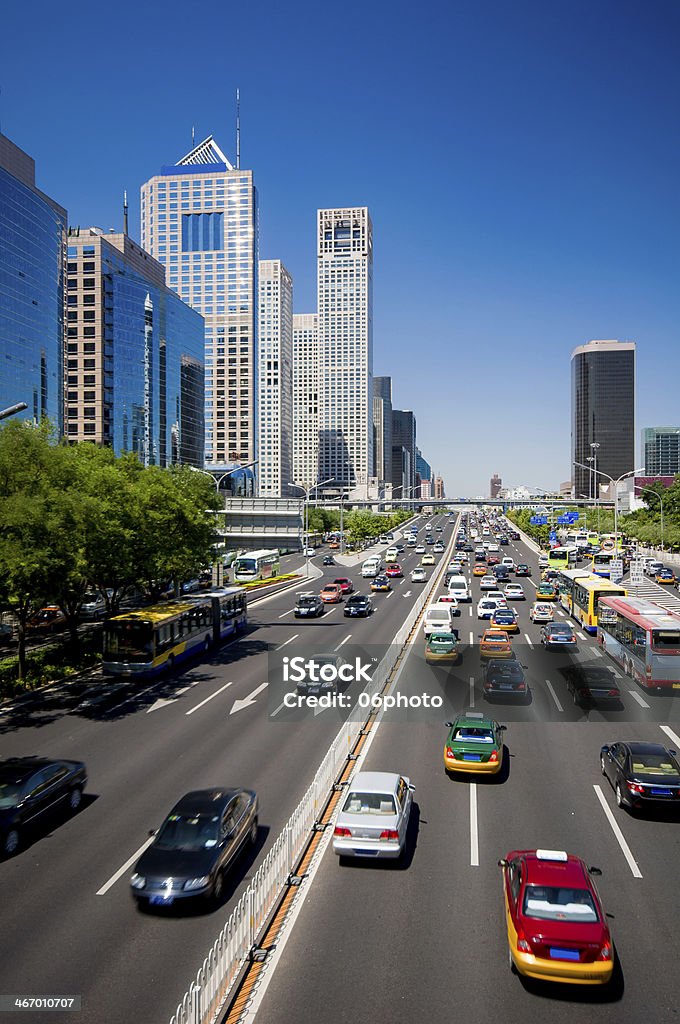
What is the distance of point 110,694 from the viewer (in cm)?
2828

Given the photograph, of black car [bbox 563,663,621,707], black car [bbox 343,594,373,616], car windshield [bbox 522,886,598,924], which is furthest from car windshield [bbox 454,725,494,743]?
black car [bbox 343,594,373,616]

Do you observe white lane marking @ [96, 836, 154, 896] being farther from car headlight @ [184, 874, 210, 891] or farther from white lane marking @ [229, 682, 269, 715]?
white lane marking @ [229, 682, 269, 715]

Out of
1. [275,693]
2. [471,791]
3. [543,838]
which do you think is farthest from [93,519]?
[543,838]

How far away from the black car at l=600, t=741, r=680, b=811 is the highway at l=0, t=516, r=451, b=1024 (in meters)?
7.88

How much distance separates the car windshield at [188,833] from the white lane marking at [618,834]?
8196 mm

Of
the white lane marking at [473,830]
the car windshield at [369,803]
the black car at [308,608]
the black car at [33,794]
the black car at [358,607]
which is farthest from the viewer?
the black car at [358,607]

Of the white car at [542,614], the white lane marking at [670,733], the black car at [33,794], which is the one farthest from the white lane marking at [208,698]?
the white car at [542,614]

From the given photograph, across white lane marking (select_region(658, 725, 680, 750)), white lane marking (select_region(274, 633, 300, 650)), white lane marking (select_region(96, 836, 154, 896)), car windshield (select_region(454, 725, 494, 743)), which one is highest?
car windshield (select_region(454, 725, 494, 743))

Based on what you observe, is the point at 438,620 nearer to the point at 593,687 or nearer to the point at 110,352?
the point at 593,687

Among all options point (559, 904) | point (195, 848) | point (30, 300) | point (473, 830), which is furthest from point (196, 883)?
point (30, 300)

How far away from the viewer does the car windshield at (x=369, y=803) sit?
564 inches

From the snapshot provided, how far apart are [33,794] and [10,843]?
3.57ft

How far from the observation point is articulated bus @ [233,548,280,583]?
76.0 m

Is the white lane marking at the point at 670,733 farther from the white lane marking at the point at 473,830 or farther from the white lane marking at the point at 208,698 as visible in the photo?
the white lane marking at the point at 208,698
